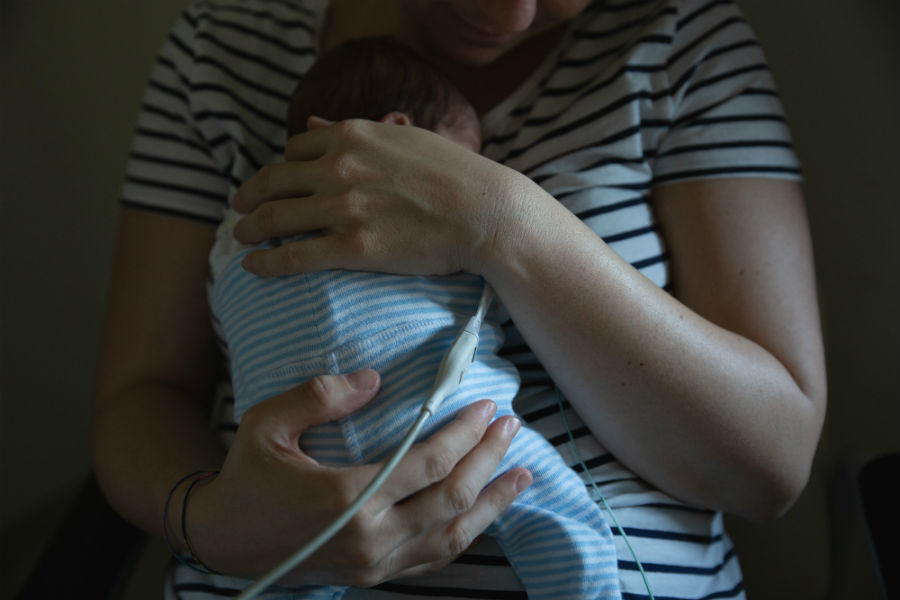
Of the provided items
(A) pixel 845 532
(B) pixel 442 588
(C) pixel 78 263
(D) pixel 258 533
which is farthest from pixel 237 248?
(A) pixel 845 532

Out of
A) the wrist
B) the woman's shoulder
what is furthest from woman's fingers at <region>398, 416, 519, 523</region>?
the woman's shoulder

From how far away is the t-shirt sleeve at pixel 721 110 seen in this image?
0.79m

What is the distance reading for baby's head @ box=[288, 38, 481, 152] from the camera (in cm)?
76

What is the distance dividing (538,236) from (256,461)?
338 mm

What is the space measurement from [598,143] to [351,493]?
50 cm

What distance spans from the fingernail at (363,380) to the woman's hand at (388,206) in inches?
4.3

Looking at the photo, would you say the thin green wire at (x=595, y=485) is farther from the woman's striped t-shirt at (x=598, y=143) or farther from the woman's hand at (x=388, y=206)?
the woman's hand at (x=388, y=206)

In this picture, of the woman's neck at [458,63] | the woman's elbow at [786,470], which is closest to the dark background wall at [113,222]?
the woman's elbow at [786,470]

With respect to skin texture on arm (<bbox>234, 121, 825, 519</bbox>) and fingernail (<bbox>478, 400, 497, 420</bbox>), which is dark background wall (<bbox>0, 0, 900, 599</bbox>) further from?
fingernail (<bbox>478, 400, 497, 420</bbox>)

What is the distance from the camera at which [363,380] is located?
2.02 ft

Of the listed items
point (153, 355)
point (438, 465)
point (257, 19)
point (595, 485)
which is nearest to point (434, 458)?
point (438, 465)

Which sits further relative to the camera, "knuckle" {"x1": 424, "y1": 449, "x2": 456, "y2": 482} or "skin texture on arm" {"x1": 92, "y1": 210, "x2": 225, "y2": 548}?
"skin texture on arm" {"x1": 92, "y1": 210, "x2": 225, "y2": 548}

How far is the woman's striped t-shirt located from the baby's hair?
12 cm

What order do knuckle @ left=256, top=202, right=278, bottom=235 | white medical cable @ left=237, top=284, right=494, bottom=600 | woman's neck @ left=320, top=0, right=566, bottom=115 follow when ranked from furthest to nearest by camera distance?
woman's neck @ left=320, top=0, right=566, bottom=115 → knuckle @ left=256, top=202, right=278, bottom=235 → white medical cable @ left=237, top=284, right=494, bottom=600
